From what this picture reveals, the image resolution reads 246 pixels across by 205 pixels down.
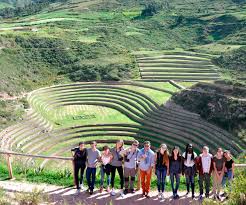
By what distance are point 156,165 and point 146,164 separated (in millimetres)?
293

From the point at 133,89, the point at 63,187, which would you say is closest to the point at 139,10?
the point at 133,89

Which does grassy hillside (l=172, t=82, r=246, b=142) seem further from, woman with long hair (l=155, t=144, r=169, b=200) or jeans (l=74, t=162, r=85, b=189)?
jeans (l=74, t=162, r=85, b=189)

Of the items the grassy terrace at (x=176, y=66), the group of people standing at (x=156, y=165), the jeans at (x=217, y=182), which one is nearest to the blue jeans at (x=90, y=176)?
the group of people standing at (x=156, y=165)

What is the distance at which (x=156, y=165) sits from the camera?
32.8 feet

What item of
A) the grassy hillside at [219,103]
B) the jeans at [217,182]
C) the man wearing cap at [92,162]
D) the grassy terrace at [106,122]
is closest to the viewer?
the jeans at [217,182]

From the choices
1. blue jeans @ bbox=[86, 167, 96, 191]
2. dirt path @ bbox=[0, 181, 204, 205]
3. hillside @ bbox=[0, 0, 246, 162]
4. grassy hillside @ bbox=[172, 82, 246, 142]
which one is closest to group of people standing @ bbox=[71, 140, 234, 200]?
blue jeans @ bbox=[86, 167, 96, 191]

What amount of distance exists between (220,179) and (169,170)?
1.35m

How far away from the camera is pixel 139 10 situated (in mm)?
74250

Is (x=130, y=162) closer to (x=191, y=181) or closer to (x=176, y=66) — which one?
(x=191, y=181)

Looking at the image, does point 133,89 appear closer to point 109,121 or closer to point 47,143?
point 109,121

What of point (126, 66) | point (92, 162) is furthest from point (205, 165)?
point (126, 66)

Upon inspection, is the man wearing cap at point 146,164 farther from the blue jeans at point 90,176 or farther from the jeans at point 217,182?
the jeans at point 217,182

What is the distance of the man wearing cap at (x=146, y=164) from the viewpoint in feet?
32.2

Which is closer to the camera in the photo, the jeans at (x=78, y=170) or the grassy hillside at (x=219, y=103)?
the jeans at (x=78, y=170)
